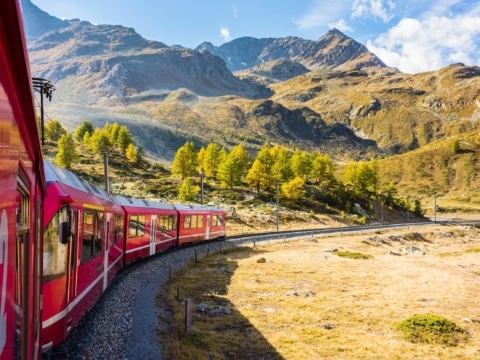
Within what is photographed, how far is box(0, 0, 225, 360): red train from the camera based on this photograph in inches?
103

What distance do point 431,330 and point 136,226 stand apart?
1422 centimetres

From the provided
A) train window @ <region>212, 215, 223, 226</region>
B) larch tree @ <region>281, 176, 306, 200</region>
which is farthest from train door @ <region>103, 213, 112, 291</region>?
larch tree @ <region>281, 176, 306, 200</region>

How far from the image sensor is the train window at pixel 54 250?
25.4ft

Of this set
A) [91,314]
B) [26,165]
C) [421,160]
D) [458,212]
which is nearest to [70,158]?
[91,314]

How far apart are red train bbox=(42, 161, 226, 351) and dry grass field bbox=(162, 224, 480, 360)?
2927 millimetres

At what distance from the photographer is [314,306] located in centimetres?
1964

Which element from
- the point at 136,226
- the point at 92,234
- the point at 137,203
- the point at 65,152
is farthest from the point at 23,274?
the point at 65,152

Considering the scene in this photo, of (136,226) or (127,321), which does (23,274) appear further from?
(136,226)

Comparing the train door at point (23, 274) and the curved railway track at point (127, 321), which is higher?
the train door at point (23, 274)

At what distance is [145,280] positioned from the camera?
20969 mm

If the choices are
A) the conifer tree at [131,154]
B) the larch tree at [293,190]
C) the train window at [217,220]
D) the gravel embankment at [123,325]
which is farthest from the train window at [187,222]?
the conifer tree at [131,154]

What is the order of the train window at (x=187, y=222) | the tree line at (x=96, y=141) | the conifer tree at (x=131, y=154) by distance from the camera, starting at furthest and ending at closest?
the conifer tree at (x=131, y=154), the tree line at (x=96, y=141), the train window at (x=187, y=222)

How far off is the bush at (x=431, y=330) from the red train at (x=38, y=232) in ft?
37.0

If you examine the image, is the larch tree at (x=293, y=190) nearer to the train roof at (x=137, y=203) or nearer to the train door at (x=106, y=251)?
the train roof at (x=137, y=203)
